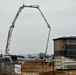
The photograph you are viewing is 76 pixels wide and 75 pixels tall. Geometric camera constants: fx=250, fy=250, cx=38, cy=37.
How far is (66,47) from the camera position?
124500 millimetres

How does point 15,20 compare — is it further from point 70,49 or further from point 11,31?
point 70,49

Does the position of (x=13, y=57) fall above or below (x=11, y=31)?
below

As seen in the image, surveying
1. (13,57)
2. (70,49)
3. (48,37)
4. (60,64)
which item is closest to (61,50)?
(70,49)

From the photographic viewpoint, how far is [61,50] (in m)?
125

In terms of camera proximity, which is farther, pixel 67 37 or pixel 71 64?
pixel 67 37

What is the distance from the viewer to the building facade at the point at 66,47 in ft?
408

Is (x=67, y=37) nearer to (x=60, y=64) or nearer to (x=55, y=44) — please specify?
(x=55, y=44)

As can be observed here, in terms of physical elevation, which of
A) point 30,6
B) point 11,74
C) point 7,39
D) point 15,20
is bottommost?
point 11,74

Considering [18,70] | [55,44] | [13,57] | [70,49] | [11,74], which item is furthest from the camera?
[55,44]

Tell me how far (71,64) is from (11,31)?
29847 millimetres

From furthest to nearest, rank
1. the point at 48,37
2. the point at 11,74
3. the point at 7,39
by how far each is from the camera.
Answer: the point at 48,37, the point at 7,39, the point at 11,74

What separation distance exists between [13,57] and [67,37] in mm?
74387

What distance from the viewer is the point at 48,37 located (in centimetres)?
7394

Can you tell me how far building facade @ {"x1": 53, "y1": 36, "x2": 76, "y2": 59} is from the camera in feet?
408
